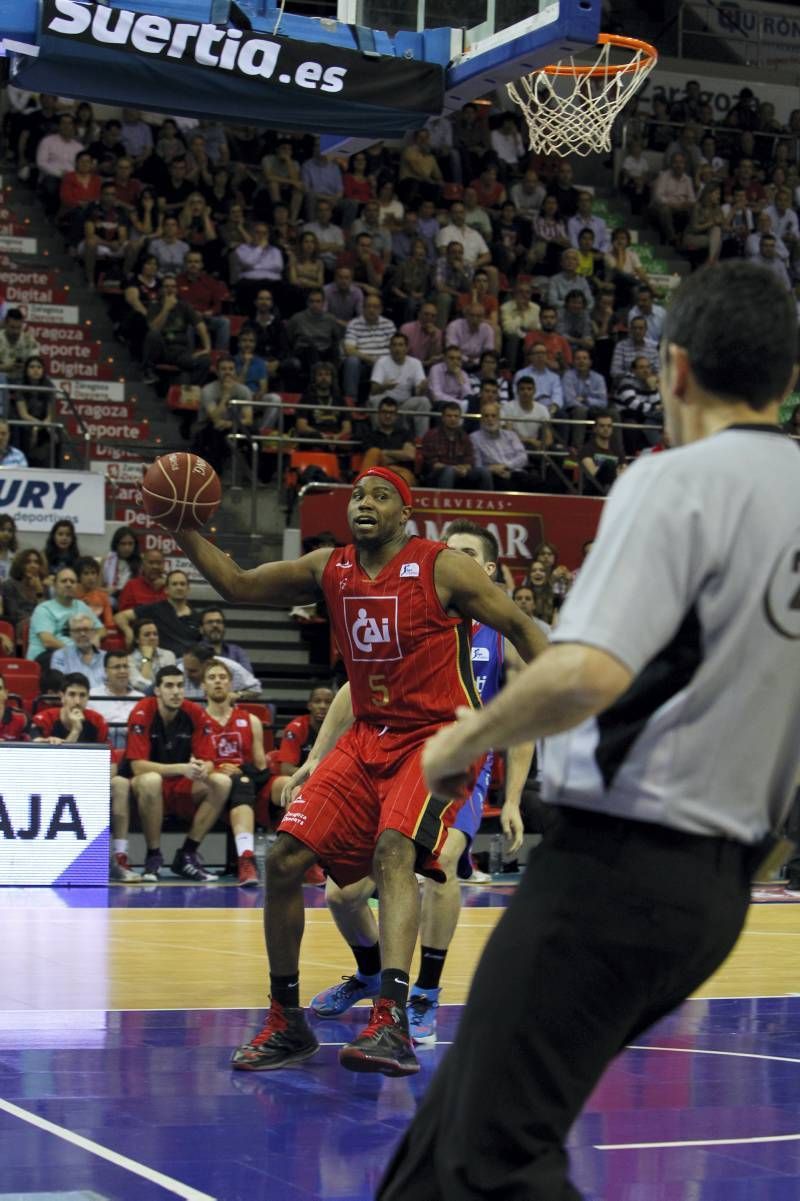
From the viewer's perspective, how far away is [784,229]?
24969mm

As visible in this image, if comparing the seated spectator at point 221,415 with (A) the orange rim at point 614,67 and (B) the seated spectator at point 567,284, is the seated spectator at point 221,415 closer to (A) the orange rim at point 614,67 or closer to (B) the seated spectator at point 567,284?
(B) the seated spectator at point 567,284

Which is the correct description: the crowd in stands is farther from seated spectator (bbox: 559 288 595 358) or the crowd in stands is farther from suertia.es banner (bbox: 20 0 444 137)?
suertia.es banner (bbox: 20 0 444 137)

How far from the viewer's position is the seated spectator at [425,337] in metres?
20.1

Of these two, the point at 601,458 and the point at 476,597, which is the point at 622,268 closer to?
the point at 601,458

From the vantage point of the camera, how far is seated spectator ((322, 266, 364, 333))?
2008 cm

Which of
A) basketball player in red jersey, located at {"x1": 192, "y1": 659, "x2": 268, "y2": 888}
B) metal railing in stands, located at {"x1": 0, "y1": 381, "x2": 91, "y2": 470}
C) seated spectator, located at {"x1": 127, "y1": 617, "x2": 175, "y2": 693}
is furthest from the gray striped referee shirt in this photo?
metal railing in stands, located at {"x1": 0, "y1": 381, "x2": 91, "y2": 470}

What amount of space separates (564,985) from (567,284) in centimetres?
2022

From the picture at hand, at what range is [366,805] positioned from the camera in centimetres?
650

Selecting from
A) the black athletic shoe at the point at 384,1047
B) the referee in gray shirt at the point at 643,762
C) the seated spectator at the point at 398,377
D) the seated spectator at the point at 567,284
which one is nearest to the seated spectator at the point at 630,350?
the seated spectator at the point at 567,284

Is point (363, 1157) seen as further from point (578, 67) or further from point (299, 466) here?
point (299, 466)

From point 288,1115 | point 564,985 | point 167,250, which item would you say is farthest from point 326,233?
point 564,985

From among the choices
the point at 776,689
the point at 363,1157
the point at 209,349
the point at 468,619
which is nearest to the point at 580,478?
the point at 209,349

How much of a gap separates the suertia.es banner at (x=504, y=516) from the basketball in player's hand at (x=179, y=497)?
34.5ft

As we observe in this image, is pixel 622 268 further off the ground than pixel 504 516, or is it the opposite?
pixel 622 268
